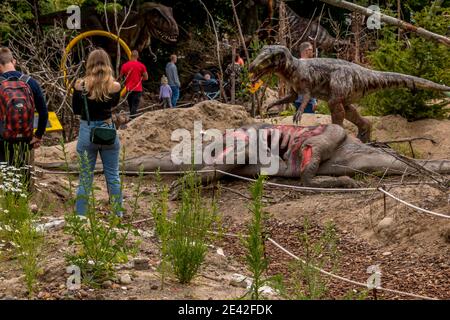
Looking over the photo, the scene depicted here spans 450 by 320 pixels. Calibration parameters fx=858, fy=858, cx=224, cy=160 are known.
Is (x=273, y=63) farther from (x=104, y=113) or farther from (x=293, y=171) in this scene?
(x=104, y=113)

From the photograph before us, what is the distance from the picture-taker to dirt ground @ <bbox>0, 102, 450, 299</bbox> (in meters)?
4.96

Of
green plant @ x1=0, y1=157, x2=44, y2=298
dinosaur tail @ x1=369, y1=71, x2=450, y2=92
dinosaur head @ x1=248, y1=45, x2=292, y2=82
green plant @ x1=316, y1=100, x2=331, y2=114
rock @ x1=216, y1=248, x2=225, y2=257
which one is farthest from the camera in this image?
green plant @ x1=316, y1=100, x2=331, y2=114

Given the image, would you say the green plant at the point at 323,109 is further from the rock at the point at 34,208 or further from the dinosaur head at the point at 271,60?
the rock at the point at 34,208

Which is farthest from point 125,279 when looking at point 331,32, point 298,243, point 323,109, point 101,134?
point 331,32

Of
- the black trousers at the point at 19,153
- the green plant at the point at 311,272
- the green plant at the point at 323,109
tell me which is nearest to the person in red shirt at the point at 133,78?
the green plant at the point at 323,109

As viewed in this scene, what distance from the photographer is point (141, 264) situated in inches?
212

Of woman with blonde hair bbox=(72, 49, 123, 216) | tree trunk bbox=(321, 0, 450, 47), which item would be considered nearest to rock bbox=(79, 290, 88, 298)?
woman with blonde hair bbox=(72, 49, 123, 216)

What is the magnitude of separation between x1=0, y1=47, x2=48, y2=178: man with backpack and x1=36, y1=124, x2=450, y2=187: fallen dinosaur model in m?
1.97

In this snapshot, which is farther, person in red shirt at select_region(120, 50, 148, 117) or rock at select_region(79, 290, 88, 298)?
person in red shirt at select_region(120, 50, 148, 117)

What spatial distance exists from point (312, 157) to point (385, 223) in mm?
2105

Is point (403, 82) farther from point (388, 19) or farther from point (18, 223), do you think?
point (18, 223)

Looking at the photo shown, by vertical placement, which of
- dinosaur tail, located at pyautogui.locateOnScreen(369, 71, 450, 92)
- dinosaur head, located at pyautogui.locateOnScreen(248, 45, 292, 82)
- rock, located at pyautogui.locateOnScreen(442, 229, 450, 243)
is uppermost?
dinosaur head, located at pyautogui.locateOnScreen(248, 45, 292, 82)

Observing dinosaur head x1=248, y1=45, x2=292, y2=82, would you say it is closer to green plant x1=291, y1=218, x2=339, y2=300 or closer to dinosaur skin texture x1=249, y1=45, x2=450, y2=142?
dinosaur skin texture x1=249, y1=45, x2=450, y2=142

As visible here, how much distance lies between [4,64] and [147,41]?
12.7 m
